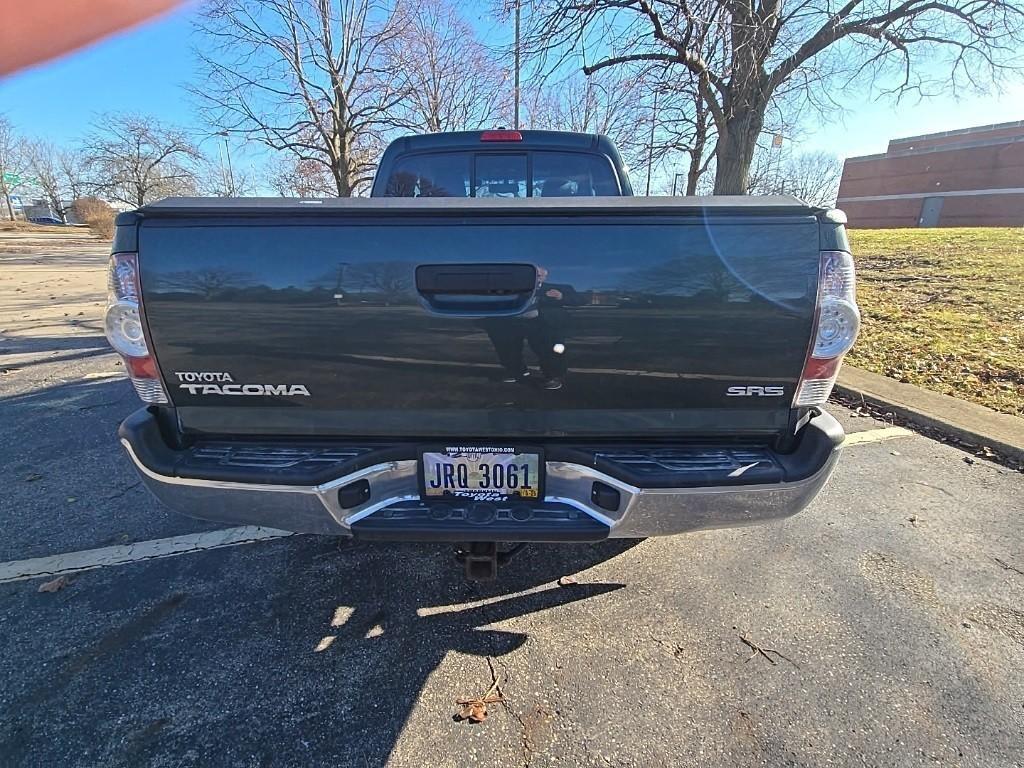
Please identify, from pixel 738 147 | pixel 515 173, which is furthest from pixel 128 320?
pixel 738 147

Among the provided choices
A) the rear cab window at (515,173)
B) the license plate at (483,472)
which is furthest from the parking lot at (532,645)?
the rear cab window at (515,173)

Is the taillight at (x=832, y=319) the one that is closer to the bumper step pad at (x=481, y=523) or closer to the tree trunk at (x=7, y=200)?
the bumper step pad at (x=481, y=523)

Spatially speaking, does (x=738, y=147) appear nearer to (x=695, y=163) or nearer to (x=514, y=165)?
(x=514, y=165)

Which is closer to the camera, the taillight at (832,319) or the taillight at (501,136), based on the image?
the taillight at (832,319)

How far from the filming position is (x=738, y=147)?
905cm

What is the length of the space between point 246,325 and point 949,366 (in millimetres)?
7233

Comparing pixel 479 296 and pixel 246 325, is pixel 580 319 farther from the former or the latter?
pixel 246 325

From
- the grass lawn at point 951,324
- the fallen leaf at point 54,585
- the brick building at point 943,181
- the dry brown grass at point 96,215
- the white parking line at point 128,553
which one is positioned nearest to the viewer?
the fallen leaf at point 54,585

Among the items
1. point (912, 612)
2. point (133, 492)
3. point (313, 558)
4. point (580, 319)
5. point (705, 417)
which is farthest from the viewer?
point (133, 492)

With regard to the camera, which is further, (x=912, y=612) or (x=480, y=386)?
(x=912, y=612)

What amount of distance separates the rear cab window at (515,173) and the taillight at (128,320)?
6.98ft

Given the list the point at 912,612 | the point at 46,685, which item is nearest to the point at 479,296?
the point at 46,685

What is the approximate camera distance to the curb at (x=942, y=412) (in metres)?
4.05

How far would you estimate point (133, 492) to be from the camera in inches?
134
